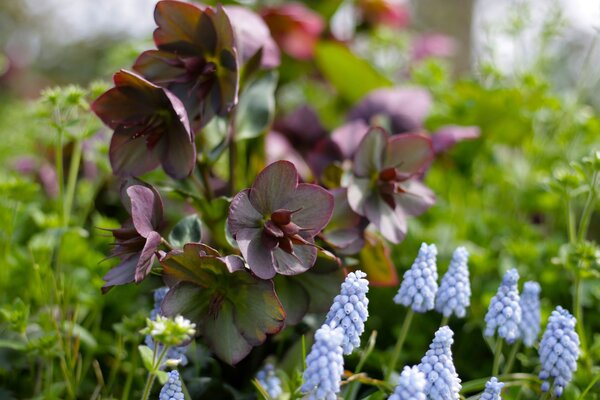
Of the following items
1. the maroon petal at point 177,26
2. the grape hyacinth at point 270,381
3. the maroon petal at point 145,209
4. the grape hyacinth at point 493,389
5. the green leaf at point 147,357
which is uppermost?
the maroon petal at point 177,26

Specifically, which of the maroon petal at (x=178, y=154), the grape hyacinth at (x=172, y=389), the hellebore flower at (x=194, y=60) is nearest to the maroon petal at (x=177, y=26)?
the hellebore flower at (x=194, y=60)

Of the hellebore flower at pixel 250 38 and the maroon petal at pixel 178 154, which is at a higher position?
the hellebore flower at pixel 250 38

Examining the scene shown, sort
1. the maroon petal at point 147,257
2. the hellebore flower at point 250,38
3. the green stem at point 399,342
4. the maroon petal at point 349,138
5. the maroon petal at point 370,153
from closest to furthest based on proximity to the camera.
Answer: the maroon petal at point 147,257 → the green stem at point 399,342 → the maroon petal at point 370,153 → the hellebore flower at point 250,38 → the maroon petal at point 349,138

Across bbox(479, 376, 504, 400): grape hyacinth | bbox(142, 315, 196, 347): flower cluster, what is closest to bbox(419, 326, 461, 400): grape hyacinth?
bbox(479, 376, 504, 400): grape hyacinth

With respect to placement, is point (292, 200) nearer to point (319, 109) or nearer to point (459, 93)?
point (459, 93)

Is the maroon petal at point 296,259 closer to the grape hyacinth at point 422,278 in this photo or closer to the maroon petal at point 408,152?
the grape hyacinth at point 422,278

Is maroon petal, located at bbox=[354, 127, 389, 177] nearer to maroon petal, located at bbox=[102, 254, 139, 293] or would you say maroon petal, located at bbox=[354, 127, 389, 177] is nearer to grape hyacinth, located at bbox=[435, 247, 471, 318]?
grape hyacinth, located at bbox=[435, 247, 471, 318]

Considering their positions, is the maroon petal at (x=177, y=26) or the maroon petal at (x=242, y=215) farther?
the maroon petal at (x=177, y=26)

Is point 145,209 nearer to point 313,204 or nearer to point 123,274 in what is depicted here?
point 123,274
